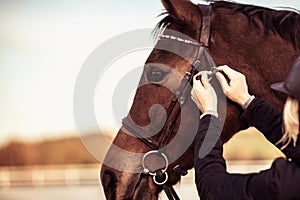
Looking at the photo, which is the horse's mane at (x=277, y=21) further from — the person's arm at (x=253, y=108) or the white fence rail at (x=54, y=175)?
the white fence rail at (x=54, y=175)

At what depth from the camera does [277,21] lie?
2328 mm

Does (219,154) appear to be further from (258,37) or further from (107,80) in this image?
(107,80)

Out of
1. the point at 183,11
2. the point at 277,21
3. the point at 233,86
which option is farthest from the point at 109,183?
the point at 277,21

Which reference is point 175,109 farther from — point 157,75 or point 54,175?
point 54,175

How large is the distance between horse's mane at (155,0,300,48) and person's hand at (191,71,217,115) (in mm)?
259

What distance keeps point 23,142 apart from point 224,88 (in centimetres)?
1203

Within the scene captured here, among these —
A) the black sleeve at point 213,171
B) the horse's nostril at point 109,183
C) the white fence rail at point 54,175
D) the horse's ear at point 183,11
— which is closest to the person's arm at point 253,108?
the black sleeve at point 213,171

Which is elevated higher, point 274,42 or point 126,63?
point 274,42

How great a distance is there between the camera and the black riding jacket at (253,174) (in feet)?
5.70

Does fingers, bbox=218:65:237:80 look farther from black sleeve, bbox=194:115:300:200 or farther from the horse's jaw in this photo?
the horse's jaw

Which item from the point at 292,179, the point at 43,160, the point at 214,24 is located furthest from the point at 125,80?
the point at 43,160

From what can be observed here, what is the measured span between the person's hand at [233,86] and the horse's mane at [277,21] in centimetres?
24

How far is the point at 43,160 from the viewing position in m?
14.8

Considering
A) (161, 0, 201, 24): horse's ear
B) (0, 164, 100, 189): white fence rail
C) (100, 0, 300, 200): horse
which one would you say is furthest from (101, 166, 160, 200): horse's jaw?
(0, 164, 100, 189): white fence rail
